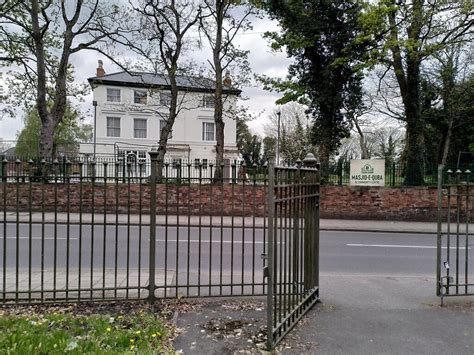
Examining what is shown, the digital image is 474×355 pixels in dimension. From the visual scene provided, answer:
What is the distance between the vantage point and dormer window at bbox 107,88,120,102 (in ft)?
127

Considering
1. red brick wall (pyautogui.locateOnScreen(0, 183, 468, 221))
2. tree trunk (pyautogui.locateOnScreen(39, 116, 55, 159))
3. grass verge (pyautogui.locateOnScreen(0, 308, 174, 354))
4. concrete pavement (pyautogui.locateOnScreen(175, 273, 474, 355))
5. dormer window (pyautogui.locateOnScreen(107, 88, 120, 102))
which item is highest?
dormer window (pyautogui.locateOnScreen(107, 88, 120, 102))

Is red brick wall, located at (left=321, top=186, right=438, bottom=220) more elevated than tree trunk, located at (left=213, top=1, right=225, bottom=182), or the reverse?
tree trunk, located at (left=213, top=1, right=225, bottom=182)

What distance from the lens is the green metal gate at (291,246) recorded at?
3771mm

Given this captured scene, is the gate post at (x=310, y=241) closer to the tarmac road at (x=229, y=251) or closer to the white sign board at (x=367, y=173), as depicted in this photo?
the tarmac road at (x=229, y=251)

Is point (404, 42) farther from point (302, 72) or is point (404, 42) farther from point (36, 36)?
point (36, 36)

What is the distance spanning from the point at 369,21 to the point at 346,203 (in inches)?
335

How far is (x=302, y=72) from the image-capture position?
837 inches

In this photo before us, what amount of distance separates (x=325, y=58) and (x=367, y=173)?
7.18 m

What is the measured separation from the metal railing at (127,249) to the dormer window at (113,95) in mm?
24136

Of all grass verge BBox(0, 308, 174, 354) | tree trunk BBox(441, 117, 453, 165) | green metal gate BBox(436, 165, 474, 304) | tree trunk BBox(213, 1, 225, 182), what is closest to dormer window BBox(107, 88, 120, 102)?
tree trunk BBox(213, 1, 225, 182)

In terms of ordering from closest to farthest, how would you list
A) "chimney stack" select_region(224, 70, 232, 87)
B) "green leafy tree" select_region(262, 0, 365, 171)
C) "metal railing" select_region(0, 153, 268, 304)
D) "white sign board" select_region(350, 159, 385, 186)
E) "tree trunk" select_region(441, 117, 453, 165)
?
1. "metal railing" select_region(0, 153, 268, 304)
2. "white sign board" select_region(350, 159, 385, 186)
3. "green leafy tree" select_region(262, 0, 365, 171)
4. "chimney stack" select_region(224, 70, 232, 87)
5. "tree trunk" select_region(441, 117, 453, 165)

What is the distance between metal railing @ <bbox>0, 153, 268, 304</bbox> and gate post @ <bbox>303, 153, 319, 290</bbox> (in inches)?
23.4

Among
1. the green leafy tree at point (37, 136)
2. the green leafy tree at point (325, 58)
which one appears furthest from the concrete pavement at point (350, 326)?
the green leafy tree at point (37, 136)

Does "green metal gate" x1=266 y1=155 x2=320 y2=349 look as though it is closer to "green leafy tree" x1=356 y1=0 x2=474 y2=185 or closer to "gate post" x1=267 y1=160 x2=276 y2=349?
"gate post" x1=267 y1=160 x2=276 y2=349
